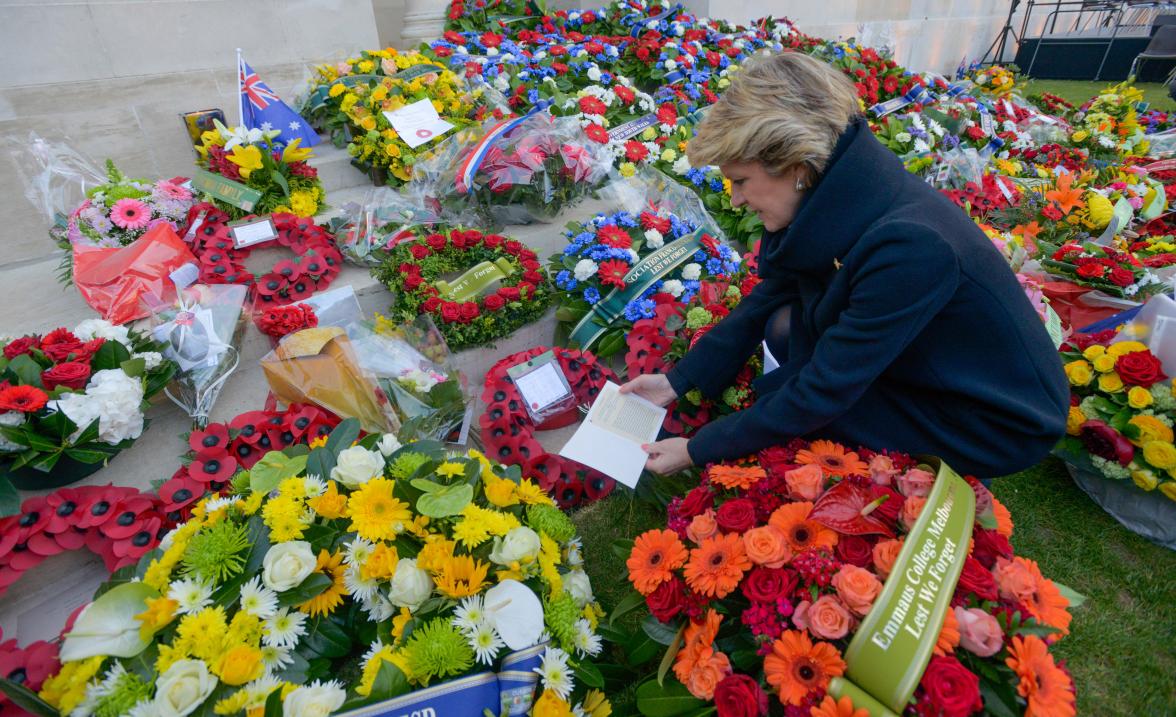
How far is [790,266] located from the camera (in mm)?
1826

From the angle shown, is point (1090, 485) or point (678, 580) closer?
point (678, 580)

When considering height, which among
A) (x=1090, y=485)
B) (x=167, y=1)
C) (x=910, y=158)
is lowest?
(x=1090, y=485)

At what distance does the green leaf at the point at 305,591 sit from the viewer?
1.56m

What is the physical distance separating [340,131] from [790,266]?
407 centimetres

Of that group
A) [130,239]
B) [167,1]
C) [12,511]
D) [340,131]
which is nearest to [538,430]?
[12,511]

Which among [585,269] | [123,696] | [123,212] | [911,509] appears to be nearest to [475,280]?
[585,269]

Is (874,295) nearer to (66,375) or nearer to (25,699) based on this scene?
(25,699)

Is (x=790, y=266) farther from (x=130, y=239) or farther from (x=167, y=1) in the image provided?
(x=167, y=1)

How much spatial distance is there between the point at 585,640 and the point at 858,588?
767 millimetres

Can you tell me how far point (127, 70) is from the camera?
434 centimetres

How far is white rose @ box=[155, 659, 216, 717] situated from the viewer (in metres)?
1.27

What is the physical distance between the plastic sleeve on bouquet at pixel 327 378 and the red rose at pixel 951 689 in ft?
6.53

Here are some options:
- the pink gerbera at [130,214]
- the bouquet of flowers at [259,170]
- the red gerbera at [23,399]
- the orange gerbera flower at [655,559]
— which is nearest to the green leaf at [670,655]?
the orange gerbera flower at [655,559]

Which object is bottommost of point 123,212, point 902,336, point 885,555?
point 885,555
